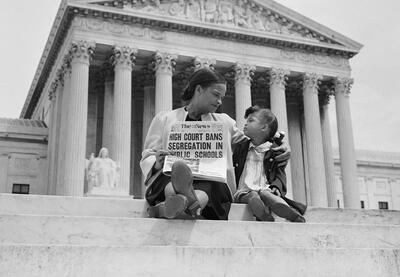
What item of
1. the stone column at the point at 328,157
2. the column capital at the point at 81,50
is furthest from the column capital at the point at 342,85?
the column capital at the point at 81,50

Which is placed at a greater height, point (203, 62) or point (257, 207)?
point (203, 62)

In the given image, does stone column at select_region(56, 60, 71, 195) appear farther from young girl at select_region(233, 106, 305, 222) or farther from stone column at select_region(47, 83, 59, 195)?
young girl at select_region(233, 106, 305, 222)

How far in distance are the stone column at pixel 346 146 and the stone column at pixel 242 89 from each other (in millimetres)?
8287

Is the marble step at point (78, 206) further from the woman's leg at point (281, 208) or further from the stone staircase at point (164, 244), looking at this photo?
the woman's leg at point (281, 208)

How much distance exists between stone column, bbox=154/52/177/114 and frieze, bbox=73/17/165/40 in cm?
165

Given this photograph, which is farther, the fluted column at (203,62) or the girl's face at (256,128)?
the fluted column at (203,62)

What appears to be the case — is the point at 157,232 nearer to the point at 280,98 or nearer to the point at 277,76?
the point at 280,98

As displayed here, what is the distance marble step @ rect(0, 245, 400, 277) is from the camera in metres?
4.86

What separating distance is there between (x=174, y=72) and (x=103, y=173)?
41.9ft

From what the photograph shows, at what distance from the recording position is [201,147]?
674 centimetres

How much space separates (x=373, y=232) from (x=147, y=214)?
3129 mm

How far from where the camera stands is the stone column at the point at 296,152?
45.6 meters

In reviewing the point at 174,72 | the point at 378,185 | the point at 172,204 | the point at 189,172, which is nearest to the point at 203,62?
the point at 174,72

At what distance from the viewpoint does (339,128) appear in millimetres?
42719
